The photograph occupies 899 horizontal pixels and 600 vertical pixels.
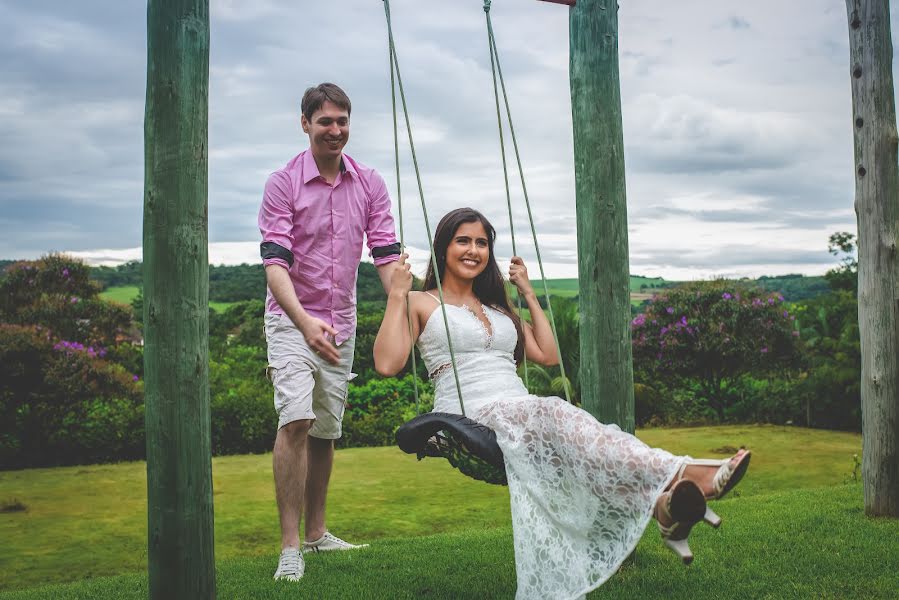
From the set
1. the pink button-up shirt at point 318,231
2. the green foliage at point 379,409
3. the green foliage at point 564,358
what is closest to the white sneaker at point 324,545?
the pink button-up shirt at point 318,231

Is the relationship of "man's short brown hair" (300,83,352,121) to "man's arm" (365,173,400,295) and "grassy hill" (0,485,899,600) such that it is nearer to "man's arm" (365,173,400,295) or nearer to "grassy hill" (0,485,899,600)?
"man's arm" (365,173,400,295)

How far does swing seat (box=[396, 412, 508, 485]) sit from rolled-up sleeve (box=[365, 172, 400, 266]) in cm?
111

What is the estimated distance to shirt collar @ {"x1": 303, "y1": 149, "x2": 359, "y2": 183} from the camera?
139 inches

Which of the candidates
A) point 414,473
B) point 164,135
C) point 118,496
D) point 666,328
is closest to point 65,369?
point 118,496

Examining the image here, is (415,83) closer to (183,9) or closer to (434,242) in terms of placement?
(434,242)

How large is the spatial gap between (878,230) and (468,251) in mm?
2460

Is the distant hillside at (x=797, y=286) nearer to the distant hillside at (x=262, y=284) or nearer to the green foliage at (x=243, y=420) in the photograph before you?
the distant hillside at (x=262, y=284)

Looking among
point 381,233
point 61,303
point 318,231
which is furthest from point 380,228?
point 61,303

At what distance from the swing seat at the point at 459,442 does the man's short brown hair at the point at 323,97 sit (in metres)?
Answer: 1.40

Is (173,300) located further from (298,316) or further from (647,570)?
(647,570)

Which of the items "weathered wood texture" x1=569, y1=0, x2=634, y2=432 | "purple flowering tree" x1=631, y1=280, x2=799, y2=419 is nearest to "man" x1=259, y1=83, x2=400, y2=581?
"weathered wood texture" x1=569, y1=0, x2=634, y2=432

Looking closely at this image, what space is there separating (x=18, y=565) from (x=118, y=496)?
160cm

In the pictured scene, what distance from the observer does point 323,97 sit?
3418 millimetres

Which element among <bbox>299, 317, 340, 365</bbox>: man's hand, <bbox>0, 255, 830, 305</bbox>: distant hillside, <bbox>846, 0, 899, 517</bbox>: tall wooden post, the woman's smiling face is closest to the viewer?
<bbox>299, 317, 340, 365</bbox>: man's hand
